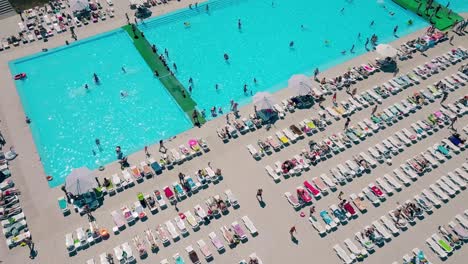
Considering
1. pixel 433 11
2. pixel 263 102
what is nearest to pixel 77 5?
pixel 263 102

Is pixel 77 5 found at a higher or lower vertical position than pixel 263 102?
higher

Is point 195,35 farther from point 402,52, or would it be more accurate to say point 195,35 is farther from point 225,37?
point 402,52

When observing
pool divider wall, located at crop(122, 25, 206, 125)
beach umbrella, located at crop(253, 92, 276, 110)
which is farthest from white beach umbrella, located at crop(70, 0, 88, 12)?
beach umbrella, located at crop(253, 92, 276, 110)

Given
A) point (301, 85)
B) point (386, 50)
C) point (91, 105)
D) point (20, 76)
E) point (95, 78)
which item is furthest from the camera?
point (386, 50)

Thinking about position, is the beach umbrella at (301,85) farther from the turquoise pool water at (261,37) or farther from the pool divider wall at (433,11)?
the pool divider wall at (433,11)

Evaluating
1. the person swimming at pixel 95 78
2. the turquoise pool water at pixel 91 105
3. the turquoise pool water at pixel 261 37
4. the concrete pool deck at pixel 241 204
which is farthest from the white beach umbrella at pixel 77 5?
the concrete pool deck at pixel 241 204

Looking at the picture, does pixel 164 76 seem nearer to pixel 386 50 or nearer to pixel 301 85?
pixel 301 85

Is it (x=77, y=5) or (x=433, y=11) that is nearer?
(x=77, y=5)
